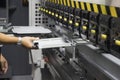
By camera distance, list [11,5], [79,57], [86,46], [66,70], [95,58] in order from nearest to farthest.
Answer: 1. [95,58]
2. [79,57]
3. [86,46]
4. [66,70]
5. [11,5]

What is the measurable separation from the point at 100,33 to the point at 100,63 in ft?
0.64

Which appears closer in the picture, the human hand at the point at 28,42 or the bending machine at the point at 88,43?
the bending machine at the point at 88,43

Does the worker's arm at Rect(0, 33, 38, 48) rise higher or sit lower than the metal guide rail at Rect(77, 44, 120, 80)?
higher

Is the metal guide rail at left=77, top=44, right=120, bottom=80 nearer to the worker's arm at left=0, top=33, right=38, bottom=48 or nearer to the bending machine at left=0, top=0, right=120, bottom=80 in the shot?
the bending machine at left=0, top=0, right=120, bottom=80

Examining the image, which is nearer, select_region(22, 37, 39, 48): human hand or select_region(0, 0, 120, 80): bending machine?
select_region(0, 0, 120, 80): bending machine

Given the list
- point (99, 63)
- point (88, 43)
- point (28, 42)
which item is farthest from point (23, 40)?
point (99, 63)

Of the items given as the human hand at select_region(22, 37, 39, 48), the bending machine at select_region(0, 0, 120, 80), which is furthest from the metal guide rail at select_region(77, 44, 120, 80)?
the human hand at select_region(22, 37, 39, 48)

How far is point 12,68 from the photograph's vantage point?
6.04m

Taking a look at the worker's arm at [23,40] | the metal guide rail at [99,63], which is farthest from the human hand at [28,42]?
the metal guide rail at [99,63]

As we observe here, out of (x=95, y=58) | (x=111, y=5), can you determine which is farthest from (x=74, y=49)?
(x=111, y=5)

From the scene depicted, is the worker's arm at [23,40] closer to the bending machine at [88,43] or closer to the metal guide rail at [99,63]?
the bending machine at [88,43]

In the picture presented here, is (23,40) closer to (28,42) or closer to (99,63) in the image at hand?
(28,42)

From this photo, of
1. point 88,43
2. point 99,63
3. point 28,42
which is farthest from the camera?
point 88,43

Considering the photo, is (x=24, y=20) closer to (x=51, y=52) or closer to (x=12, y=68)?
(x=12, y=68)
